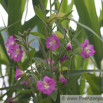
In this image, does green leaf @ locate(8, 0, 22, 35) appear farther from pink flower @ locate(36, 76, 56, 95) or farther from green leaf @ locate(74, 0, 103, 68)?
pink flower @ locate(36, 76, 56, 95)

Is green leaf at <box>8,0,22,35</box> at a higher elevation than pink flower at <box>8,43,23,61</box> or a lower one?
higher

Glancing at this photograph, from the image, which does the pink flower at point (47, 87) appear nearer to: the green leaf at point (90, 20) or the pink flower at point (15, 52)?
the pink flower at point (15, 52)

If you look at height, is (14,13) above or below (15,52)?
above

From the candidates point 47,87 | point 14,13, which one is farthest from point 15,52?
point 14,13

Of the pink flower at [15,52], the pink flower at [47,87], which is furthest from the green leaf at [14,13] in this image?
the pink flower at [47,87]

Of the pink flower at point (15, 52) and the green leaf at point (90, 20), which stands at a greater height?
the green leaf at point (90, 20)

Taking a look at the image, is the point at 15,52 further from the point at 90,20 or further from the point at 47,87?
→ the point at 90,20

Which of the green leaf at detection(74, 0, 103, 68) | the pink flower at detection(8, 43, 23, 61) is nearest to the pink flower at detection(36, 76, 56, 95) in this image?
the pink flower at detection(8, 43, 23, 61)

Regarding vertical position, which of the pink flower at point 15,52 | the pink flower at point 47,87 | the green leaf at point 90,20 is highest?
the green leaf at point 90,20

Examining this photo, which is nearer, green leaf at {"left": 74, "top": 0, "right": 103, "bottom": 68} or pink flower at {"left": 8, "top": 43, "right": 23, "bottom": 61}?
pink flower at {"left": 8, "top": 43, "right": 23, "bottom": 61}

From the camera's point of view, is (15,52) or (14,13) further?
(14,13)

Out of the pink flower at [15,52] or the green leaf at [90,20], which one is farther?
the green leaf at [90,20]

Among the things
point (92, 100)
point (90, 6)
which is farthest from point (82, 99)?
point (90, 6)

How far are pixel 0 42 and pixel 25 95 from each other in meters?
0.25
